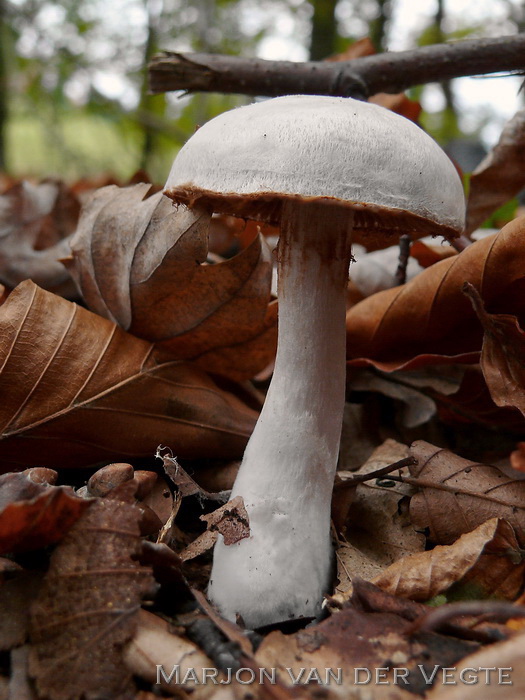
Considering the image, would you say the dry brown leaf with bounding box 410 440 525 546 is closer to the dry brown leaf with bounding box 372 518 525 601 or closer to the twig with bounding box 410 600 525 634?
the dry brown leaf with bounding box 372 518 525 601

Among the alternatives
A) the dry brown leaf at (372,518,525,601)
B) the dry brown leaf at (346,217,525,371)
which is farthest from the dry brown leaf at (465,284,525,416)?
the dry brown leaf at (372,518,525,601)

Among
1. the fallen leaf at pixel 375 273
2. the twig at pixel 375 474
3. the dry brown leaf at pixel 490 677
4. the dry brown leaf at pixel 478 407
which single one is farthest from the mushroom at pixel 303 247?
the fallen leaf at pixel 375 273

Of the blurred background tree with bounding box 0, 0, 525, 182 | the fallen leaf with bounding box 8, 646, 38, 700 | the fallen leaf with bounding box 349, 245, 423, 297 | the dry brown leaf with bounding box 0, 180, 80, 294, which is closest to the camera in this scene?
the fallen leaf with bounding box 8, 646, 38, 700

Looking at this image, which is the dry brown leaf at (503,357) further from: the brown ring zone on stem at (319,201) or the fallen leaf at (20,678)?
the fallen leaf at (20,678)

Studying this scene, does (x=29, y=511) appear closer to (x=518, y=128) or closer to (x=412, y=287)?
(x=412, y=287)

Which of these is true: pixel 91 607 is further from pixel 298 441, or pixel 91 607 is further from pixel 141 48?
pixel 141 48

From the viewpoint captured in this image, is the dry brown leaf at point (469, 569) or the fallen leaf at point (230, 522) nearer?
the dry brown leaf at point (469, 569)

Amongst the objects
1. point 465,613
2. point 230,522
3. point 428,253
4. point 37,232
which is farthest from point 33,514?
point 37,232
